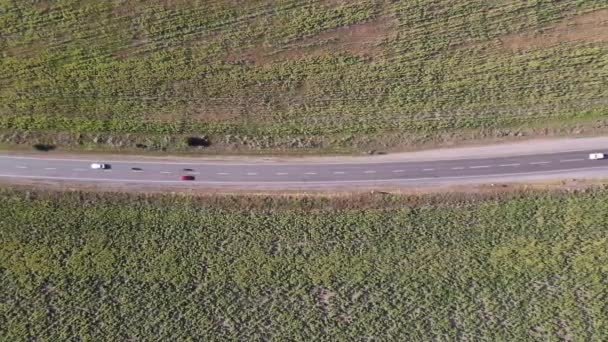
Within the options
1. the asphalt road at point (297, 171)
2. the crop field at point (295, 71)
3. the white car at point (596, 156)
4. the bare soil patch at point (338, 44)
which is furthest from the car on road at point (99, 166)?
the white car at point (596, 156)

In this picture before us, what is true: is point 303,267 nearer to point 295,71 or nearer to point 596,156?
point 295,71

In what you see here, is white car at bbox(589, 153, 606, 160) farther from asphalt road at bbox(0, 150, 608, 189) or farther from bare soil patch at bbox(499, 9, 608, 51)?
bare soil patch at bbox(499, 9, 608, 51)

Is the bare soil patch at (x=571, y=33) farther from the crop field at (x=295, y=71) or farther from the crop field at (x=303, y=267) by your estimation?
the crop field at (x=303, y=267)

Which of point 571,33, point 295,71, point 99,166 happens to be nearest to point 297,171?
point 295,71

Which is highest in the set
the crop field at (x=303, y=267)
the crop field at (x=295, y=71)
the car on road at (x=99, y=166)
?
the crop field at (x=295, y=71)

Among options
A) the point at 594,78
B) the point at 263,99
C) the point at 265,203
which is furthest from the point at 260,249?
the point at 594,78

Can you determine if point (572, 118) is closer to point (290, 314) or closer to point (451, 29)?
point (451, 29)

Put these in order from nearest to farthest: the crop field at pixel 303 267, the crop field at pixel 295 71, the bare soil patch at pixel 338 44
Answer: the crop field at pixel 303 267 → the crop field at pixel 295 71 → the bare soil patch at pixel 338 44
